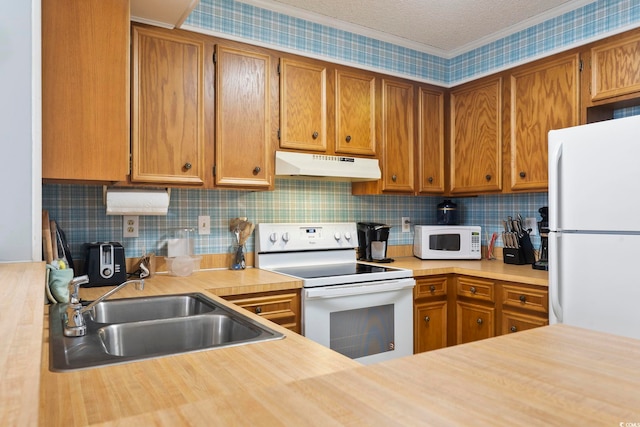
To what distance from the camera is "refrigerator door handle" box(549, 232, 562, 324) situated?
231 cm

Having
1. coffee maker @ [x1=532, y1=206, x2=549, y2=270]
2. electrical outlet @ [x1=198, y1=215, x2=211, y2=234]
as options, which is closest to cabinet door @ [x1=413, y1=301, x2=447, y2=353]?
coffee maker @ [x1=532, y1=206, x2=549, y2=270]

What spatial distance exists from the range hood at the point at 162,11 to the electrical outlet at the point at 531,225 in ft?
8.36

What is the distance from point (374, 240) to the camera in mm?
3219

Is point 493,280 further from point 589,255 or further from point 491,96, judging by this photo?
point 491,96

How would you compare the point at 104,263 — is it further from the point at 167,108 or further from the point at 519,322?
the point at 519,322

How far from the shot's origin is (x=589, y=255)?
2.19 m

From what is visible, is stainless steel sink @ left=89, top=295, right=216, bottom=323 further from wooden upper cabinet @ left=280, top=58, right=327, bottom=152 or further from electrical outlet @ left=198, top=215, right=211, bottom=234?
wooden upper cabinet @ left=280, top=58, right=327, bottom=152

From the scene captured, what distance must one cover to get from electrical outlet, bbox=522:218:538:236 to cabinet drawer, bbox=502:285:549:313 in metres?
0.73

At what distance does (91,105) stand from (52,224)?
24.9 inches

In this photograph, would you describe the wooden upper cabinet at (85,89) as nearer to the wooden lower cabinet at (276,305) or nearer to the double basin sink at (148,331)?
the double basin sink at (148,331)

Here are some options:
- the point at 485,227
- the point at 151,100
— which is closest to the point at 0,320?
the point at 151,100

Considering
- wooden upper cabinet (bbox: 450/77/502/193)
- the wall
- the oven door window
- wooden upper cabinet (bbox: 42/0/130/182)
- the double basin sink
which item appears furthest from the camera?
wooden upper cabinet (bbox: 450/77/502/193)

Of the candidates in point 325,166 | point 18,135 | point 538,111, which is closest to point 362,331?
point 325,166

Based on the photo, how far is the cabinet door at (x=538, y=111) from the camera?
2.72 meters
